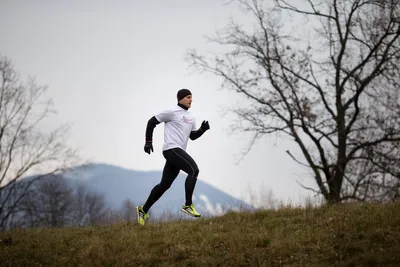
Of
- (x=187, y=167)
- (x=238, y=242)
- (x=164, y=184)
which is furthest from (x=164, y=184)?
(x=238, y=242)

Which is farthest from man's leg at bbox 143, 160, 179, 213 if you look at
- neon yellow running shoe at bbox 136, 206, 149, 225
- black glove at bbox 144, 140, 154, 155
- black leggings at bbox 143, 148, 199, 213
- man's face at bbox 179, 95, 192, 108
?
man's face at bbox 179, 95, 192, 108

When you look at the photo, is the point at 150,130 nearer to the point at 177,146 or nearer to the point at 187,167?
the point at 177,146

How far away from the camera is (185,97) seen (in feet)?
27.1

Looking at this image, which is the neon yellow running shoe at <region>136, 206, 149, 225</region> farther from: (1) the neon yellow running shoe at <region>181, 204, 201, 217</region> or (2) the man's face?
(2) the man's face

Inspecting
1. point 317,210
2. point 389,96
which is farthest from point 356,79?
point 317,210

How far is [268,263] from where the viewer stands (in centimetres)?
597

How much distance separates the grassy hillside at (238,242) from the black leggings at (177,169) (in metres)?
0.52

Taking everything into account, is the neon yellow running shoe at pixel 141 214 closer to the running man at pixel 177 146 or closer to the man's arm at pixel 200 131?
the running man at pixel 177 146

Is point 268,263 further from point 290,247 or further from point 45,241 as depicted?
point 45,241

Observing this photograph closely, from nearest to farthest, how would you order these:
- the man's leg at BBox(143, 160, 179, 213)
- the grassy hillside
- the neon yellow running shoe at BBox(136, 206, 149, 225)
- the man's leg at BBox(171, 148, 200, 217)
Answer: the grassy hillside, the man's leg at BBox(171, 148, 200, 217), the man's leg at BBox(143, 160, 179, 213), the neon yellow running shoe at BBox(136, 206, 149, 225)

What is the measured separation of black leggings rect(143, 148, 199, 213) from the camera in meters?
7.98

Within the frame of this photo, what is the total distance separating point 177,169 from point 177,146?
464 millimetres

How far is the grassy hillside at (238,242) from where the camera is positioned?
238 inches

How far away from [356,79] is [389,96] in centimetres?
120
